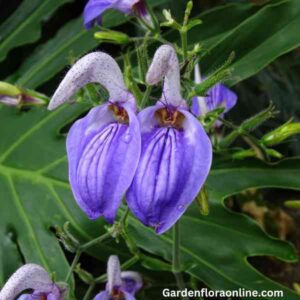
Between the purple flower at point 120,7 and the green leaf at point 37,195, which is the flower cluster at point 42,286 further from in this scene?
the purple flower at point 120,7

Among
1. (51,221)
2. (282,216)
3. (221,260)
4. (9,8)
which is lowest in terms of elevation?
(282,216)

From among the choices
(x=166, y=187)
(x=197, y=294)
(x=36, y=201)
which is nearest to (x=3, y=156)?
(x=36, y=201)

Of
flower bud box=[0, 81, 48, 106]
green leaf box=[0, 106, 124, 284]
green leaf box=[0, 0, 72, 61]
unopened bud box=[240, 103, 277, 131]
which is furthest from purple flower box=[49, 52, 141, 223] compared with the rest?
green leaf box=[0, 0, 72, 61]

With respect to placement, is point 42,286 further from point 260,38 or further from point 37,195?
point 260,38

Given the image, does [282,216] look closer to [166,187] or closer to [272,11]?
[272,11]

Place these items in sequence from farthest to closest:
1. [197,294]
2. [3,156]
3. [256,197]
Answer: [256,197] → [3,156] → [197,294]

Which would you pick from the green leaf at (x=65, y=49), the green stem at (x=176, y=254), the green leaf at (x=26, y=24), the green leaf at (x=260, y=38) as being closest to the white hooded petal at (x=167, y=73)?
the green stem at (x=176, y=254)
